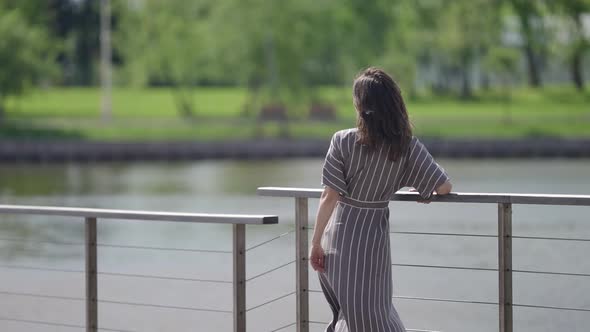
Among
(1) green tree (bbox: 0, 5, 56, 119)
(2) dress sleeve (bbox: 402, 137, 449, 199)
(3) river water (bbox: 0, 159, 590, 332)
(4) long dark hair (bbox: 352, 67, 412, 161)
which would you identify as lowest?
(3) river water (bbox: 0, 159, 590, 332)

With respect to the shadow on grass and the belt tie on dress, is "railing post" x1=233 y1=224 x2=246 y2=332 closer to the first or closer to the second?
the belt tie on dress

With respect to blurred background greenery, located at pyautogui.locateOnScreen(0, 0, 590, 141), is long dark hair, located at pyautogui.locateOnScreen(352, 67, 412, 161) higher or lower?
lower

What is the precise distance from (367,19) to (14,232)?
36.4 metres

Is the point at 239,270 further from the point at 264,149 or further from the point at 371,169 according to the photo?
Answer: the point at 264,149

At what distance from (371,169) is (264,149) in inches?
1632

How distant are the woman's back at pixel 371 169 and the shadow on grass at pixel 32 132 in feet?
145

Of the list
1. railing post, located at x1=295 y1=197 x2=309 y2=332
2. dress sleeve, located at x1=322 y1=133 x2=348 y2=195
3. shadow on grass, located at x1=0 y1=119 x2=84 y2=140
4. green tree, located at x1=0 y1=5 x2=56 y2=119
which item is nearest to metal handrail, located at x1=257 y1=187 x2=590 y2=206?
dress sleeve, located at x1=322 y1=133 x2=348 y2=195

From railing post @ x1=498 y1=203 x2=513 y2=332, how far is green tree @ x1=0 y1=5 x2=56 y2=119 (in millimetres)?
45292

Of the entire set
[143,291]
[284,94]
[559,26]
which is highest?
[559,26]

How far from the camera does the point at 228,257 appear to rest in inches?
612

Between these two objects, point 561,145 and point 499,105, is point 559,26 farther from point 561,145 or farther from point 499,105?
point 561,145

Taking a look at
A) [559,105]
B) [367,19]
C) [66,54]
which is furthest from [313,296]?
[66,54]

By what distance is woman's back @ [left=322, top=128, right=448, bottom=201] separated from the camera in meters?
4.73

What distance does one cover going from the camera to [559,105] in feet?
206
